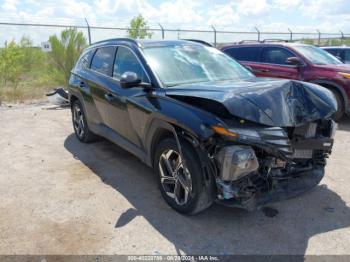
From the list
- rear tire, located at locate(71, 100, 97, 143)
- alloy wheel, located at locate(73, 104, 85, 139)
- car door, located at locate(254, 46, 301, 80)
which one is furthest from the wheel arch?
car door, located at locate(254, 46, 301, 80)

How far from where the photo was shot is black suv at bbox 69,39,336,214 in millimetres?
3104

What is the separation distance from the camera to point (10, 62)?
12.5 m

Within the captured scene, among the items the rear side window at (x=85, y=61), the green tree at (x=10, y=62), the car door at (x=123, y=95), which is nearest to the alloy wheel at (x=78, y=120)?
the rear side window at (x=85, y=61)

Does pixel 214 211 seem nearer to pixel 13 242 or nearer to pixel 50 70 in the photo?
pixel 13 242

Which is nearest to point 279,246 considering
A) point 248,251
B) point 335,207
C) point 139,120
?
point 248,251

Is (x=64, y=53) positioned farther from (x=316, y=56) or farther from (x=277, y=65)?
(x=316, y=56)

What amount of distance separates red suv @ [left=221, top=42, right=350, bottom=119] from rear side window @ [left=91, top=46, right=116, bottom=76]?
397 cm

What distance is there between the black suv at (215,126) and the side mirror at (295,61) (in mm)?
3612

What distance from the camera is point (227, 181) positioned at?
3.12 metres

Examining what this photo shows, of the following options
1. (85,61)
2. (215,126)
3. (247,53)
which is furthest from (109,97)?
(247,53)

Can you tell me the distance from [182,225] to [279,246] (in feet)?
3.04

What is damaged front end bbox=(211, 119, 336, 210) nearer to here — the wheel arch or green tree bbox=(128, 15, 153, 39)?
the wheel arch

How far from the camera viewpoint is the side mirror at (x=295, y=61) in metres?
7.85

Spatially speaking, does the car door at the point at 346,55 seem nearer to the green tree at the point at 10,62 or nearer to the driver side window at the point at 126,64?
the driver side window at the point at 126,64
